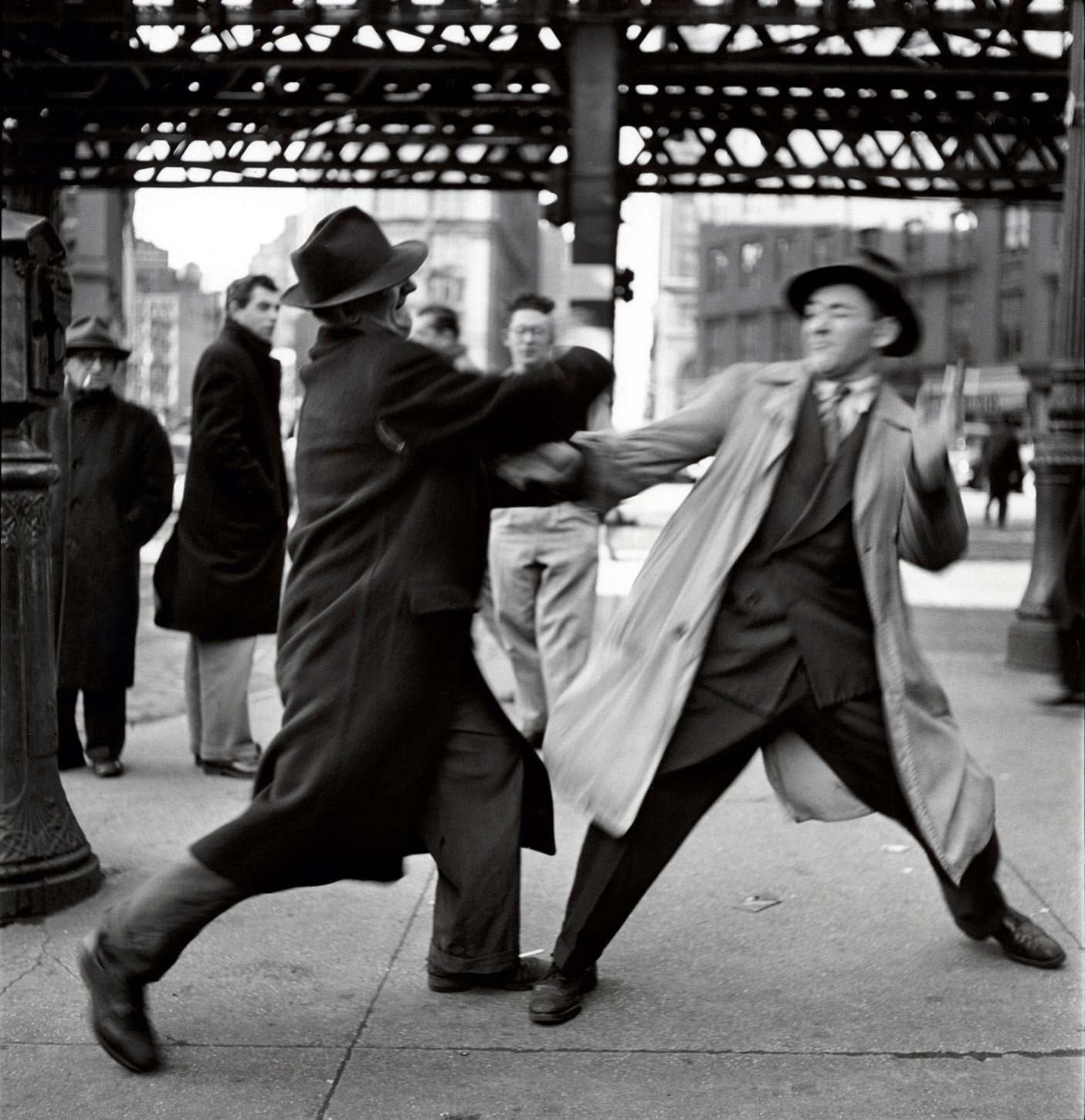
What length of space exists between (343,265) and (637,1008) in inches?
79.2

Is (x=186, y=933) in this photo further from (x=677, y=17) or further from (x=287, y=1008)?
(x=677, y=17)

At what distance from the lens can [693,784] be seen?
3.81 meters

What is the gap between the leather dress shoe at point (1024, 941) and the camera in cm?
414

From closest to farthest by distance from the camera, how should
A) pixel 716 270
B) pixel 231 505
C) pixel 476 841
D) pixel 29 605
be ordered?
pixel 476 841 < pixel 29 605 < pixel 231 505 < pixel 716 270

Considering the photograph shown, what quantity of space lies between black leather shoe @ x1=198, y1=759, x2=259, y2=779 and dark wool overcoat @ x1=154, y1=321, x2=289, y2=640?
0.58m

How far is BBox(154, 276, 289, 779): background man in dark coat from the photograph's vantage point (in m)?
6.14

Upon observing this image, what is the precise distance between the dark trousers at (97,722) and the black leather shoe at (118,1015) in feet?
10.1

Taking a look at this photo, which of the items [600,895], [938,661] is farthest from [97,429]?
[938,661]

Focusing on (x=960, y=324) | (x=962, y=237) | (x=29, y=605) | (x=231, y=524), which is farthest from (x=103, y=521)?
(x=962, y=237)

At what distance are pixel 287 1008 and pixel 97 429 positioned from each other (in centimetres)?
345

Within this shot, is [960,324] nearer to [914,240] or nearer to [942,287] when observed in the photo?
[942,287]

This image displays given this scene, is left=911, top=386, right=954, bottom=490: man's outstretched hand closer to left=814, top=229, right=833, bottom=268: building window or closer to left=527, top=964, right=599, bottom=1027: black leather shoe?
left=527, top=964, right=599, bottom=1027: black leather shoe

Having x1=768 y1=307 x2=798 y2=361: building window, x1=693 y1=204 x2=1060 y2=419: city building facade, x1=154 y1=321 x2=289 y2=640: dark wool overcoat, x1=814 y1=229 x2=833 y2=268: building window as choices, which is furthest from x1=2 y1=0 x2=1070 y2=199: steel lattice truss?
x1=768 y1=307 x2=798 y2=361: building window

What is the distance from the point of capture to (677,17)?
46.1 ft
